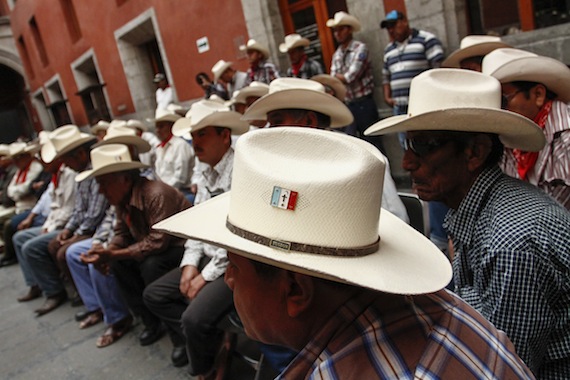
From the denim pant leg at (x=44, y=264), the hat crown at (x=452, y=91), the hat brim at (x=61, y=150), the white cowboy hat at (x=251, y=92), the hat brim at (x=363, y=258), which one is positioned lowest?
the denim pant leg at (x=44, y=264)

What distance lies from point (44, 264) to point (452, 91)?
4.85 meters

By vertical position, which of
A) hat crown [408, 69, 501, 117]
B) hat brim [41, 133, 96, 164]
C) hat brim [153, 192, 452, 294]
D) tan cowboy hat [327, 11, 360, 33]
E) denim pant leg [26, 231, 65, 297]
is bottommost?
denim pant leg [26, 231, 65, 297]

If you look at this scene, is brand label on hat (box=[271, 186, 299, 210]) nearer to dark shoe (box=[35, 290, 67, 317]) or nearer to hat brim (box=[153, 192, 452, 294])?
hat brim (box=[153, 192, 452, 294])

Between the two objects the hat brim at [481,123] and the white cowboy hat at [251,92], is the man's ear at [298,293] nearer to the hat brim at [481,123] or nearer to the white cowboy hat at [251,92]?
the hat brim at [481,123]

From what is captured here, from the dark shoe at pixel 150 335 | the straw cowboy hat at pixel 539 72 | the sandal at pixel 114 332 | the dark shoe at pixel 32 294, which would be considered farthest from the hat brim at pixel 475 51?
the dark shoe at pixel 32 294

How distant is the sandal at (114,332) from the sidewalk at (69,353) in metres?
0.05

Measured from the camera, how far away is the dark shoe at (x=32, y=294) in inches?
214

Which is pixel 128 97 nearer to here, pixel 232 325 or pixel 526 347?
pixel 232 325

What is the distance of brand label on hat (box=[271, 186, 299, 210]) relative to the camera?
100cm

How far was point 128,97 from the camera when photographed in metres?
13.4

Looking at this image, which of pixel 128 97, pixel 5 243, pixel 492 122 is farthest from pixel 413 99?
pixel 128 97

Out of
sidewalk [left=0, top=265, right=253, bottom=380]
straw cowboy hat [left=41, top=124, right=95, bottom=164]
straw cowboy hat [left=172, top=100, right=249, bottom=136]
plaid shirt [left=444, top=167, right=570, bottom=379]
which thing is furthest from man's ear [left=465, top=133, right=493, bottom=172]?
straw cowboy hat [left=41, top=124, right=95, bottom=164]

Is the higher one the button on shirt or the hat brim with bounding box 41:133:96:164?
the hat brim with bounding box 41:133:96:164

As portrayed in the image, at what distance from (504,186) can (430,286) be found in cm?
88
